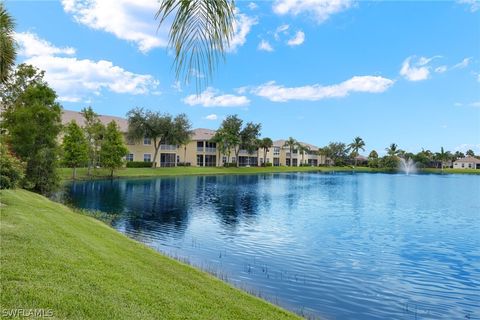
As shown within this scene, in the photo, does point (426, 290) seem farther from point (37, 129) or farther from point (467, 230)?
point (37, 129)

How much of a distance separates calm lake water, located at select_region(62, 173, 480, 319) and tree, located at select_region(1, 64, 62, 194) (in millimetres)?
3295

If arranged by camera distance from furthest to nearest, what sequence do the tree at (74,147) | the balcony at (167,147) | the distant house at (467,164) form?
the distant house at (467,164)
the balcony at (167,147)
the tree at (74,147)

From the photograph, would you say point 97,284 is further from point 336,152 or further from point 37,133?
point 336,152

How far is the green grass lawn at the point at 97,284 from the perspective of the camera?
18.0 ft

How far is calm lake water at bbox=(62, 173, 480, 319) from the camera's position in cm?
1109

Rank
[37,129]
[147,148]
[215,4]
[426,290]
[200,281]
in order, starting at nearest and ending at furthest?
[215,4]
[200,281]
[426,290]
[37,129]
[147,148]

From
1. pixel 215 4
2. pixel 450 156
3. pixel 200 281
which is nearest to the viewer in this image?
pixel 215 4

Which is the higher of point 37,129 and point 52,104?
point 52,104

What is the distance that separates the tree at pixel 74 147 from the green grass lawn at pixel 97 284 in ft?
128

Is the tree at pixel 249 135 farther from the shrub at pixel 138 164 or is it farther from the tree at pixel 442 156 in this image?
the tree at pixel 442 156

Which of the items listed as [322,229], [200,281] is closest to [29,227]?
[200,281]

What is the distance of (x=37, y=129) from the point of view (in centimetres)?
2892

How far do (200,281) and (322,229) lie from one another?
533 inches

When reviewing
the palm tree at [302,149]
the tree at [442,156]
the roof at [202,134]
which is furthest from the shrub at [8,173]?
the tree at [442,156]
